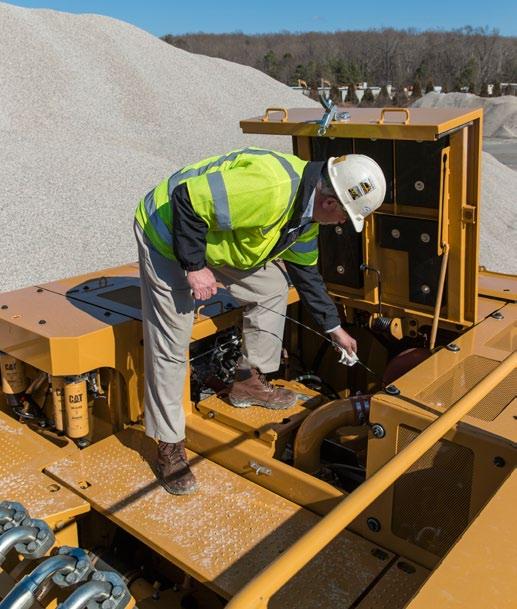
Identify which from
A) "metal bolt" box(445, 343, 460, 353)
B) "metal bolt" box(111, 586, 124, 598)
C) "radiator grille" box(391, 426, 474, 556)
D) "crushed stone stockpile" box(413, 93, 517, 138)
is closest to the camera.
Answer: "metal bolt" box(111, 586, 124, 598)

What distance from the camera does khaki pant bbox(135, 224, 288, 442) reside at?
2740mm

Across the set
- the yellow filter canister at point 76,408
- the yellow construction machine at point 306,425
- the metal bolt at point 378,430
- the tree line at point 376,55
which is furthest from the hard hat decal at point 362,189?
the tree line at point 376,55

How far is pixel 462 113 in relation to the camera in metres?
2.86

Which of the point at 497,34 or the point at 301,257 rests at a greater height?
the point at 497,34

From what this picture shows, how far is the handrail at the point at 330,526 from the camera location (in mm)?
1357

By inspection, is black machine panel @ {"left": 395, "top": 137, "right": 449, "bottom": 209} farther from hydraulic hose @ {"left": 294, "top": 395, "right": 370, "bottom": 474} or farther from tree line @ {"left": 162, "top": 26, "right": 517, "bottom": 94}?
tree line @ {"left": 162, "top": 26, "right": 517, "bottom": 94}

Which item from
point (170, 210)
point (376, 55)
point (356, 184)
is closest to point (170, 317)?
point (170, 210)

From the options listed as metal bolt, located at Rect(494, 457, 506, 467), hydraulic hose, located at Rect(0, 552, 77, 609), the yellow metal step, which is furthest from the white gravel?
metal bolt, located at Rect(494, 457, 506, 467)

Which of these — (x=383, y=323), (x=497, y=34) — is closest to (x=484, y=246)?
(x=383, y=323)

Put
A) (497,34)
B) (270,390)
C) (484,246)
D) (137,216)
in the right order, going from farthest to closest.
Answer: (497,34)
(484,246)
(270,390)
(137,216)

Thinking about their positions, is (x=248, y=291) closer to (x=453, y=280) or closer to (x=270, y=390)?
(x=270, y=390)

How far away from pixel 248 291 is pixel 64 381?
2.86 ft

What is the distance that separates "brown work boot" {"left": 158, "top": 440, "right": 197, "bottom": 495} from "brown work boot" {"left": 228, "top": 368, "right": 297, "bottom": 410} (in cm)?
42

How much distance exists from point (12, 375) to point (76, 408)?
1.69 feet
